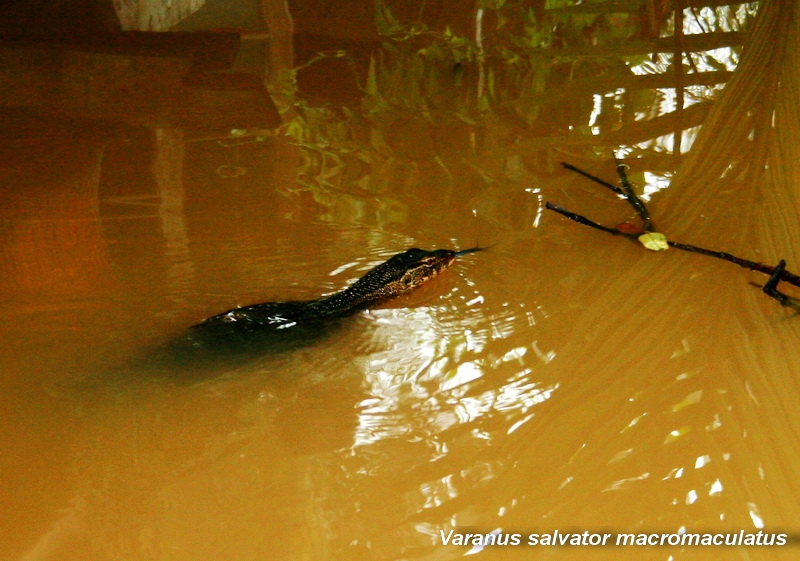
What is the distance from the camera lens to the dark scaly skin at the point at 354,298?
106 inches

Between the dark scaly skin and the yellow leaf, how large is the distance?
75cm

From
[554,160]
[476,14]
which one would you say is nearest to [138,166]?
[554,160]

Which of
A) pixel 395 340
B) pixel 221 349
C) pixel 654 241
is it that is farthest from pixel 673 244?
pixel 221 349

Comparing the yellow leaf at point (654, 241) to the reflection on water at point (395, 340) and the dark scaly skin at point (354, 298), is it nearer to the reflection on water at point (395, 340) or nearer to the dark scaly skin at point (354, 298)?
the reflection on water at point (395, 340)

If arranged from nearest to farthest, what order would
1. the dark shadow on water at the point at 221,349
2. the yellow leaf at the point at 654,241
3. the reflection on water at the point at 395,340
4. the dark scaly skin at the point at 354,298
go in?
the reflection on water at the point at 395,340 → the dark shadow on water at the point at 221,349 → the dark scaly skin at the point at 354,298 → the yellow leaf at the point at 654,241

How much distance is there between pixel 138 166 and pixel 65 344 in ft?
4.58

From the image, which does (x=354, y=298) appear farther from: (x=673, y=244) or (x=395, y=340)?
(x=673, y=244)

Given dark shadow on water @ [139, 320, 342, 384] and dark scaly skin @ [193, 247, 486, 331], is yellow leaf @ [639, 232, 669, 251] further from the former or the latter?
dark shadow on water @ [139, 320, 342, 384]

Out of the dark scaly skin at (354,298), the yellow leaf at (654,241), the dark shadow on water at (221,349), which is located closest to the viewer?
the dark shadow on water at (221,349)

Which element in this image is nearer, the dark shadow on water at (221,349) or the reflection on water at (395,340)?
the reflection on water at (395,340)

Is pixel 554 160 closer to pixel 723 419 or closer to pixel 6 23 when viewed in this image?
pixel 723 419

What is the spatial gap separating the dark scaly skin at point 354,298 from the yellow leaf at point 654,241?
75cm

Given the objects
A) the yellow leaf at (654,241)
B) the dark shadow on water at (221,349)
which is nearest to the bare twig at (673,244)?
the yellow leaf at (654,241)

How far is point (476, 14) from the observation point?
5.46 m
